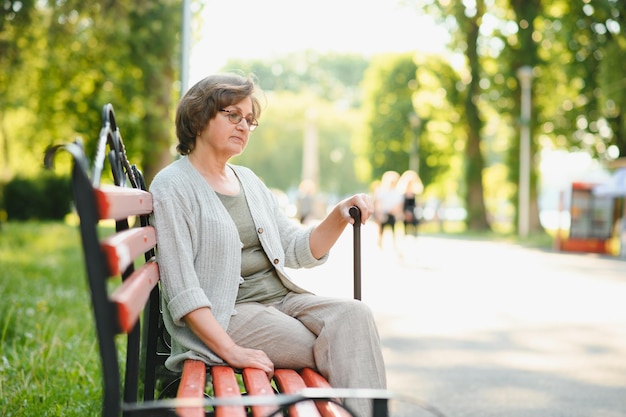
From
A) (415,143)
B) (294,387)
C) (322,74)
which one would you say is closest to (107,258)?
(294,387)

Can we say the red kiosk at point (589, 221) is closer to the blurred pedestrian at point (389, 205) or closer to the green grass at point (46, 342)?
the blurred pedestrian at point (389, 205)

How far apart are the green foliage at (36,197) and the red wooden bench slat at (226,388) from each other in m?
33.8

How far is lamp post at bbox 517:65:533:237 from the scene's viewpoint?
3038 centimetres

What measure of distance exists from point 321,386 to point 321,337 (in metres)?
0.27

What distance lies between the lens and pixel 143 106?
21422mm

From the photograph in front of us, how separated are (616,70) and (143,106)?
504 inches

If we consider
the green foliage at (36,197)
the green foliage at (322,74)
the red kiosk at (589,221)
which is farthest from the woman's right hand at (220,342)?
the green foliage at (322,74)

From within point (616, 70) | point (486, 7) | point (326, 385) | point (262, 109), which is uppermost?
point (486, 7)

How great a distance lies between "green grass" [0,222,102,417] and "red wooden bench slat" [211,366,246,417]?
148 cm

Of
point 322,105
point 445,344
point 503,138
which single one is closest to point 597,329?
point 445,344

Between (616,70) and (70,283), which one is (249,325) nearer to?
(70,283)

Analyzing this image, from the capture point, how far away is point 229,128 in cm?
341

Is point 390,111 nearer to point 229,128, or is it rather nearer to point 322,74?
point 322,74

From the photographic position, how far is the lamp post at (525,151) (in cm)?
3038
